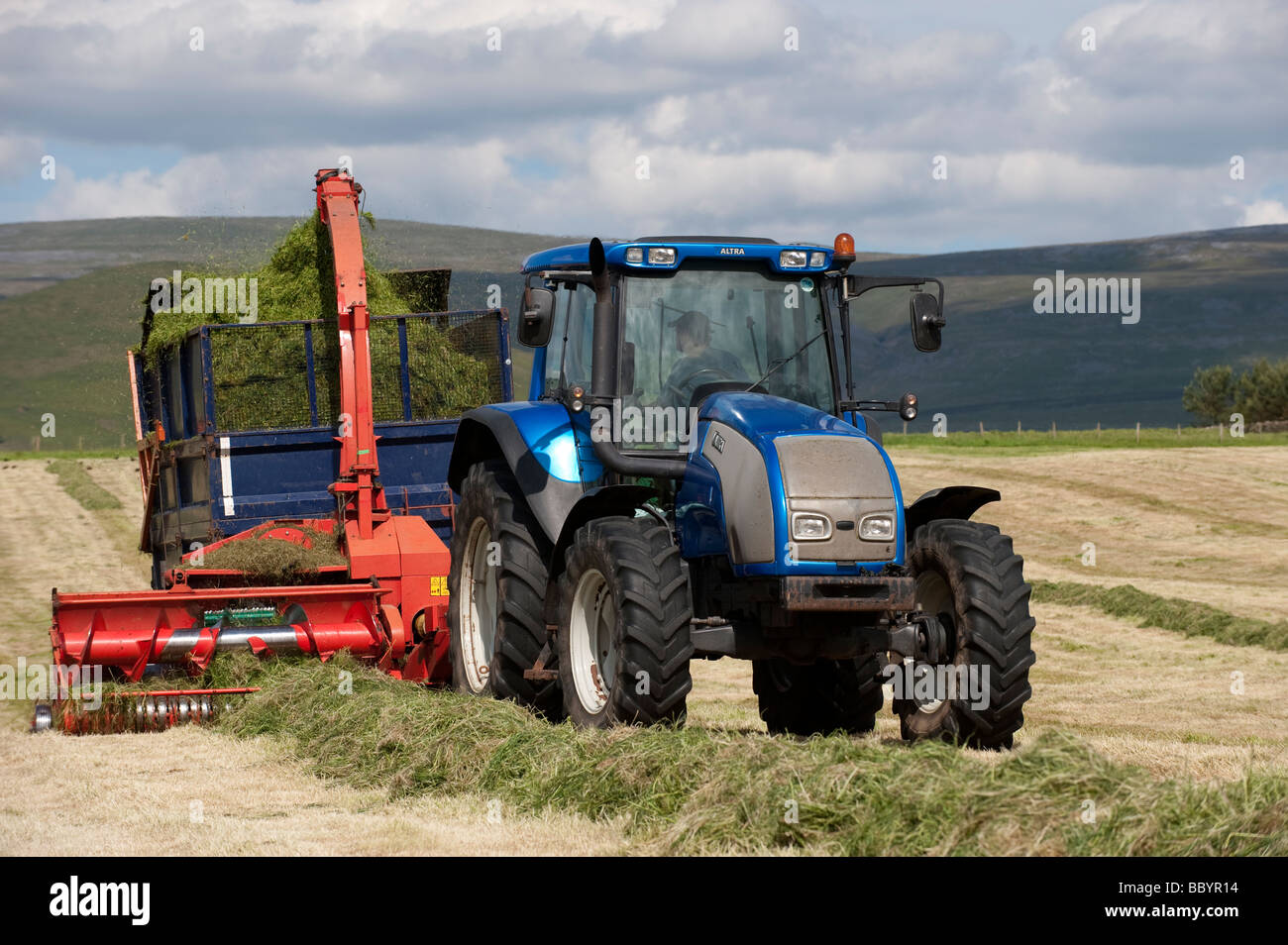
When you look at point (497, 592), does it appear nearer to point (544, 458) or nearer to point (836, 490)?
point (544, 458)

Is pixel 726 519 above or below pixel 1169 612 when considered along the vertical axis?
above

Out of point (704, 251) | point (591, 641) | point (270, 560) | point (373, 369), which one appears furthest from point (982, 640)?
point (373, 369)

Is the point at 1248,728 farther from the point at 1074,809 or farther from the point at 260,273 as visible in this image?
the point at 260,273

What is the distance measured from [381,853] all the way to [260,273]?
822 cm

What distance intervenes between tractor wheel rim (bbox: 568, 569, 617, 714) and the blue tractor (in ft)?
0.04

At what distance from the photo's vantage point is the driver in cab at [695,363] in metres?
8.20

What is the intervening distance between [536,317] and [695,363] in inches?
33.6

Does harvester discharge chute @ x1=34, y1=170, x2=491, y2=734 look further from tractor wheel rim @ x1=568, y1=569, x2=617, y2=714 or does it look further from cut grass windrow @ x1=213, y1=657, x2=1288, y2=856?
cut grass windrow @ x1=213, y1=657, x2=1288, y2=856

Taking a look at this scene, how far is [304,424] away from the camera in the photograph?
40.1 feet

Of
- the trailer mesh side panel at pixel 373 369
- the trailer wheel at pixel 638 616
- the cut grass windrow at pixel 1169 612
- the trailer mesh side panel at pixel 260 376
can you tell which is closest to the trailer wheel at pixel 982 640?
the trailer wheel at pixel 638 616

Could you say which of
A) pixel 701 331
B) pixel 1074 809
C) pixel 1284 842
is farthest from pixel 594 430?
pixel 1284 842

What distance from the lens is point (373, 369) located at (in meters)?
12.4

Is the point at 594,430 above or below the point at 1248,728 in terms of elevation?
above

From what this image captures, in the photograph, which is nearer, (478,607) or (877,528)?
(877,528)
